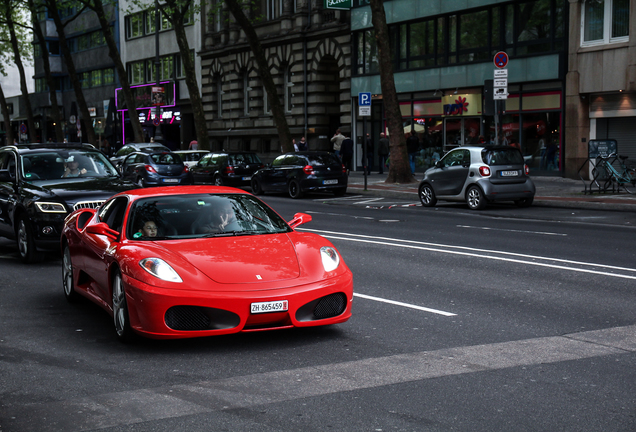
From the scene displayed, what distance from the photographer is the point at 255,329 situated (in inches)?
260

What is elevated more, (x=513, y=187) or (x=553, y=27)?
(x=553, y=27)

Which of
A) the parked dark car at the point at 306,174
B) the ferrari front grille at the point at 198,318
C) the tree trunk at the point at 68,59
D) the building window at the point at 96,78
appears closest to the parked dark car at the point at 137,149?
the parked dark car at the point at 306,174

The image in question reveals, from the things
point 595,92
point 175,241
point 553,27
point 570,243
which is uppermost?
point 553,27

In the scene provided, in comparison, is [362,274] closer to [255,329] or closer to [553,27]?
[255,329]

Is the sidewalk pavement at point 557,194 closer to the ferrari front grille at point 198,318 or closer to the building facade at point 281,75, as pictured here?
the building facade at point 281,75

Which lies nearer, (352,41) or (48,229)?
(48,229)

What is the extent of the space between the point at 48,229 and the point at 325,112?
102 feet

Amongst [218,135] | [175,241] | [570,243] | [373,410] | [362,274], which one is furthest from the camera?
[218,135]

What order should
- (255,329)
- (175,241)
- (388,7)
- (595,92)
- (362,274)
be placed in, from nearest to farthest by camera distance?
(255,329)
(175,241)
(362,274)
(595,92)
(388,7)

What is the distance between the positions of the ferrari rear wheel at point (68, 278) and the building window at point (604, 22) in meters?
22.9

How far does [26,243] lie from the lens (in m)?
11.9

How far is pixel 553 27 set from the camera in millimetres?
29531

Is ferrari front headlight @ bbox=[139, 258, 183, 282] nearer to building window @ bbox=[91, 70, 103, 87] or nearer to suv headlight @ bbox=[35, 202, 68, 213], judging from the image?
suv headlight @ bbox=[35, 202, 68, 213]

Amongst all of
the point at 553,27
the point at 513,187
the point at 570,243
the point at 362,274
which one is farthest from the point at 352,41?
the point at 362,274
